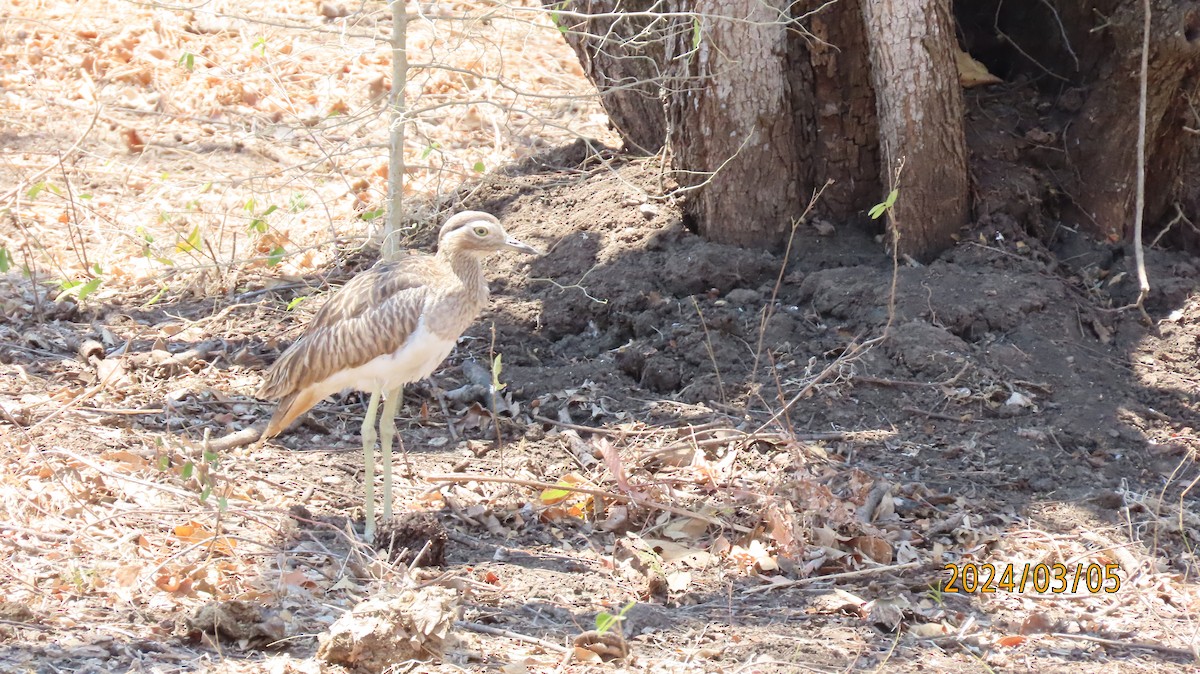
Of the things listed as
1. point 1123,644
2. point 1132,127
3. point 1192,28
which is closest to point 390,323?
point 1123,644

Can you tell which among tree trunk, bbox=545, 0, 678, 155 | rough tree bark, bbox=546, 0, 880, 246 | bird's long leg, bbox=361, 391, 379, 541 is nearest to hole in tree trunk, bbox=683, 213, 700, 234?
rough tree bark, bbox=546, 0, 880, 246

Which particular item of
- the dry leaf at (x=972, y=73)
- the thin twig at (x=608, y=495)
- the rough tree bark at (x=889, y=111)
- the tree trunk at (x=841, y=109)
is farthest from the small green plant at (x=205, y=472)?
the dry leaf at (x=972, y=73)

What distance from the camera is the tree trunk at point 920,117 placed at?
5891 millimetres

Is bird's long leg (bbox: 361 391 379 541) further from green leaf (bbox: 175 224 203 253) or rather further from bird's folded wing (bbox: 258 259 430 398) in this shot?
green leaf (bbox: 175 224 203 253)

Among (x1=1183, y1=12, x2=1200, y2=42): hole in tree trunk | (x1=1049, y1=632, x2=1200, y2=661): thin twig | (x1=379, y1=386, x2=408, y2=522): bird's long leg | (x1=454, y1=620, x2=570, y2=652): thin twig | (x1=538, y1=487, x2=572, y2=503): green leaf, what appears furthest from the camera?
(x1=1183, y1=12, x2=1200, y2=42): hole in tree trunk

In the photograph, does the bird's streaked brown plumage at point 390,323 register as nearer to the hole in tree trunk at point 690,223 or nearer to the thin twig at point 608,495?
the thin twig at point 608,495

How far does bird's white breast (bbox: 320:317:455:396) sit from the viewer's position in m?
4.93

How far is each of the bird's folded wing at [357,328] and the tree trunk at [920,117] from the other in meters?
2.58

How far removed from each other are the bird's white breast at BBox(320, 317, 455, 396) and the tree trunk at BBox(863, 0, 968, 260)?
2571 mm

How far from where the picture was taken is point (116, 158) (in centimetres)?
855

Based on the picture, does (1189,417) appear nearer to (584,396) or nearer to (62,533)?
(584,396)

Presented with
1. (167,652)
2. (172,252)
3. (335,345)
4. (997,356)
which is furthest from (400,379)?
(172,252)

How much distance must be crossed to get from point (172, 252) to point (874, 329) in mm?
4501

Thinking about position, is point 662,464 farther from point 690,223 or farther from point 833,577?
point 690,223
